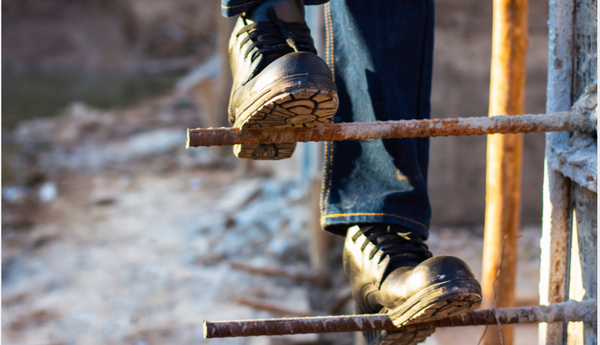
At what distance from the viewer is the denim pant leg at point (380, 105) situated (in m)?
0.91

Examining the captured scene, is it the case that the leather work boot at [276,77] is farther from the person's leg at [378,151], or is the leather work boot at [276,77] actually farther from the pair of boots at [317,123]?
the person's leg at [378,151]

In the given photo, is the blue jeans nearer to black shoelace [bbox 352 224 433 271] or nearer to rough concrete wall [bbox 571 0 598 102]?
black shoelace [bbox 352 224 433 271]

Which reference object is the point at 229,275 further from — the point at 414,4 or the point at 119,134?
the point at 119,134

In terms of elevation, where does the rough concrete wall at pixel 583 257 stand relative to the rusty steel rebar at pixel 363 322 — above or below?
above

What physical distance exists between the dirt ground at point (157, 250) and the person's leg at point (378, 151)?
128 centimetres

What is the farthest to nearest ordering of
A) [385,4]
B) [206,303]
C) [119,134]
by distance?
[119,134] < [206,303] < [385,4]

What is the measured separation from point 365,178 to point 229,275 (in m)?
2.06

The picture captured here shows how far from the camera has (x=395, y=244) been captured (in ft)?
2.87

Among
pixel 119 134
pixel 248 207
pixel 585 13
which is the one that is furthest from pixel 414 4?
pixel 119 134

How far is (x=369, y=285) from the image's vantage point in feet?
2.87

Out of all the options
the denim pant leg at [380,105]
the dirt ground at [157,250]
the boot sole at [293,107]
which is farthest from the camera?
the dirt ground at [157,250]

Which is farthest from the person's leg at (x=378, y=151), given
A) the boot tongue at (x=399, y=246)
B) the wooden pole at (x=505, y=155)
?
the wooden pole at (x=505, y=155)

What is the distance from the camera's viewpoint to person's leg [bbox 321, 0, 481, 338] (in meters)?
0.89

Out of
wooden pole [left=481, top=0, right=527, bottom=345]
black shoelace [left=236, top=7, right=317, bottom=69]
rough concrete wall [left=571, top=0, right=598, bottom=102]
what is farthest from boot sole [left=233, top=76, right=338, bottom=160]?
wooden pole [left=481, top=0, right=527, bottom=345]
